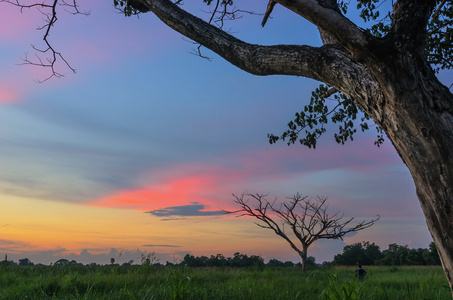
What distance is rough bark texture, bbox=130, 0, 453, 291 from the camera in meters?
4.08

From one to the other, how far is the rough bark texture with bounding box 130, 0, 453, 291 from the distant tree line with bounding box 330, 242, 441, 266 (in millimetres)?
38536

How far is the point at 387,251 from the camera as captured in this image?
43.7m

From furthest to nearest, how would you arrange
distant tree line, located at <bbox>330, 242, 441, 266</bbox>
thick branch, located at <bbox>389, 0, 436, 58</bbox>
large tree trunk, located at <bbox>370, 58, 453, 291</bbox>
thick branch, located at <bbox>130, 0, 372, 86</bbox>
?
distant tree line, located at <bbox>330, 242, 441, 266</bbox> < thick branch, located at <bbox>130, 0, 372, 86</bbox> < thick branch, located at <bbox>389, 0, 436, 58</bbox> < large tree trunk, located at <bbox>370, 58, 453, 291</bbox>

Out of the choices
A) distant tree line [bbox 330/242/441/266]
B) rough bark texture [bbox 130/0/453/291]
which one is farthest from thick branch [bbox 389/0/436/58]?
distant tree line [bbox 330/242/441/266]

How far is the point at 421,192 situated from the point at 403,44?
1888mm

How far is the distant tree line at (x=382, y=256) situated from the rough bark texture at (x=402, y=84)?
38536 mm

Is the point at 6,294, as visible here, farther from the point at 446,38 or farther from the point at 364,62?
the point at 446,38

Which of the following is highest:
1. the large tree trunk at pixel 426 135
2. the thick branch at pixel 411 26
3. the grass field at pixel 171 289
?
the thick branch at pixel 411 26

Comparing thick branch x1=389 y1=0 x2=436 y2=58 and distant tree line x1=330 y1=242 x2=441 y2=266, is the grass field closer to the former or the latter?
thick branch x1=389 y1=0 x2=436 y2=58

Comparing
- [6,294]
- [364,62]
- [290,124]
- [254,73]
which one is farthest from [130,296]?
[290,124]

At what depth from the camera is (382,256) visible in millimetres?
44000

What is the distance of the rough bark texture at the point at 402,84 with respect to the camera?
4.08 meters

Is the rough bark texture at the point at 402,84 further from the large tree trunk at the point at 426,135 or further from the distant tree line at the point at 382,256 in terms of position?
the distant tree line at the point at 382,256

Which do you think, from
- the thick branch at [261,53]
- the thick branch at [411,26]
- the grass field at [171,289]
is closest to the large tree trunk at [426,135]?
the thick branch at [411,26]
